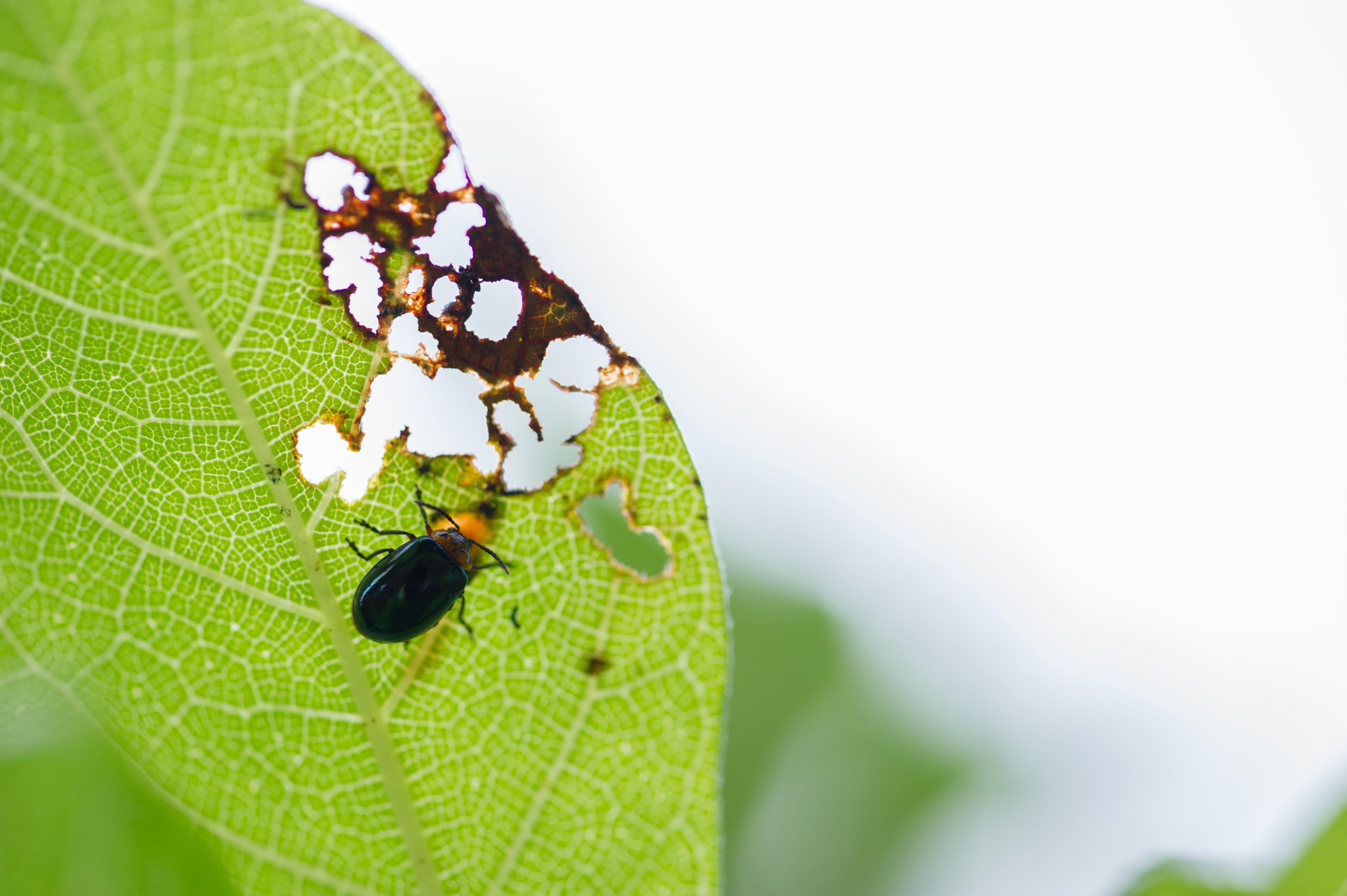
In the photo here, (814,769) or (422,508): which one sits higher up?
(422,508)

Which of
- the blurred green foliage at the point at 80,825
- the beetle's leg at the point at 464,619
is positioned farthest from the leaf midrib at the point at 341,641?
the blurred green foliage at the point at 80,825

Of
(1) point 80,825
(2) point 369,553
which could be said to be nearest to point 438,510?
(2) point 369,553

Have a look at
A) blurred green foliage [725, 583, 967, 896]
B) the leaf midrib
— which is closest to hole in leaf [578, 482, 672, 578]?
the leaf midrib

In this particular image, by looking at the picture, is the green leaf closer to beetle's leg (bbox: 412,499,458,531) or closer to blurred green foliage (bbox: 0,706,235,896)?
beetle's leg (bbox: 412,499,458,531)

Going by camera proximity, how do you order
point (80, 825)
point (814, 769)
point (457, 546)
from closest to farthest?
point (80, 825), point (457, 546), point (814, 769)

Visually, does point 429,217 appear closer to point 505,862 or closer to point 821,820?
point 505,862

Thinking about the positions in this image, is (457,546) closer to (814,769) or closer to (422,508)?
(422,508)
